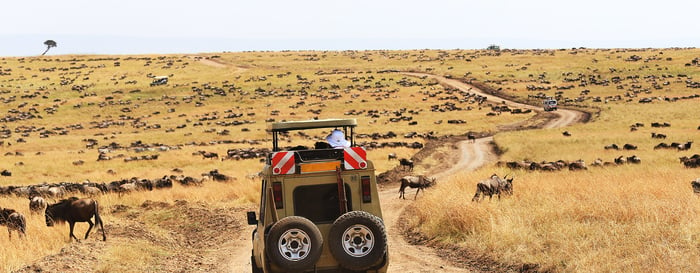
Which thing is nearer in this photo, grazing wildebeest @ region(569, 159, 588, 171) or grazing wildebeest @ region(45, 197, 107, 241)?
grazing wildebeest @ region(45, 197, 107, 241)

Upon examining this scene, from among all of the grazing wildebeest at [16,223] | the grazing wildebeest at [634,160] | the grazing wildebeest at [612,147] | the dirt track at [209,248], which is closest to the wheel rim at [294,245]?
the dirt track at [209,248]

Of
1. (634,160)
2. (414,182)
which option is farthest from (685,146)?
(414,182)

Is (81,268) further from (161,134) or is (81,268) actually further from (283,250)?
(161,134)

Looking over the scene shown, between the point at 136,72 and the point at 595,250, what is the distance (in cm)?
14769

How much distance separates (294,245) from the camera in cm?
861

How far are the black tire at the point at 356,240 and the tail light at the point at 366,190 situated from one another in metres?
0.86

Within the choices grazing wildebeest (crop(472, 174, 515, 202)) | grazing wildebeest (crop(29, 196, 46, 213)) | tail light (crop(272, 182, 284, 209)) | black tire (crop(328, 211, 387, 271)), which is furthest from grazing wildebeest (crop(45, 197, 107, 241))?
grazing wildebeest (crop(472, 174, 515, 202))

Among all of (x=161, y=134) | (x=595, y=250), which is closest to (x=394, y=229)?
(x=595, y=250)

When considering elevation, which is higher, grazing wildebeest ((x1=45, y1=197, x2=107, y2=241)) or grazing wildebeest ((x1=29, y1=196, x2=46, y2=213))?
grazing wildebeest ((x1=45, y1=197, x2=107, y2=241))

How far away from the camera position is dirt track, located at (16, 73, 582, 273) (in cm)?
1301

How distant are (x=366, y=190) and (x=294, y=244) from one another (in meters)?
1.56

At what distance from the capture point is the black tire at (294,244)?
8.46 meters

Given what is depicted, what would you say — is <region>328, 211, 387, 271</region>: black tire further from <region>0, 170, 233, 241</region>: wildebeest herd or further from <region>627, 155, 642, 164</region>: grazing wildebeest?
<region>627, 155, 642, 164</region>: grazing wildebeest

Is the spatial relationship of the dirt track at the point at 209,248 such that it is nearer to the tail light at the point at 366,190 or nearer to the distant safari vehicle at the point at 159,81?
the tail light at the point at 366,190
